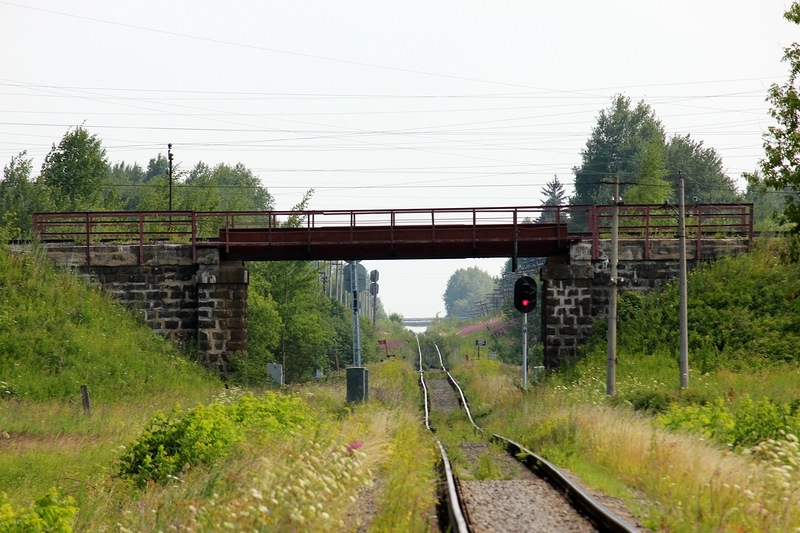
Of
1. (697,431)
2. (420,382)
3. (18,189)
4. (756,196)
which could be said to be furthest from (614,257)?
(756,196)

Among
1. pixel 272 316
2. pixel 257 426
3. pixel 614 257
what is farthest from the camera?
pixel 272 316

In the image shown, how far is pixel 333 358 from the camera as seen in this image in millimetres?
69312

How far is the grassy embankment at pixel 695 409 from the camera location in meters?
10.6

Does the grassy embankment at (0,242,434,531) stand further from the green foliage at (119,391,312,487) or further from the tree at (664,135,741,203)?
the tree at (664,135,741,203)

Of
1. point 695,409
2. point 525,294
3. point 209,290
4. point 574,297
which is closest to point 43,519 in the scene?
point 695,409

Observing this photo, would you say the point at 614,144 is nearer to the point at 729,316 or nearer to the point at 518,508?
the point at 729,316

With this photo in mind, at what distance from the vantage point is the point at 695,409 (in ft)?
64.4

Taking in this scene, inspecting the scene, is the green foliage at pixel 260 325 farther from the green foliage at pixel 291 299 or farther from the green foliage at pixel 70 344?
the green foliage at pixel 70 344

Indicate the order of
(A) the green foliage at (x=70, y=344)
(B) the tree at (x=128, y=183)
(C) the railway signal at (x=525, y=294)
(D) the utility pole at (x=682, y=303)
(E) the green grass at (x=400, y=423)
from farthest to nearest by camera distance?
1. (B) the tree at (x=128, y=183)
2. (A) the green foliage at (x=70, y=344)
3. (C) the railway signal at (x=525, y=294)
4. (D) the utility pole at (x=682, y=303)
5. (E) the green grass at (x=400, y=423)

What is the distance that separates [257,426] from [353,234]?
1663 centimetres

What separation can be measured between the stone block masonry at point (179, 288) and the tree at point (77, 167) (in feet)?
131

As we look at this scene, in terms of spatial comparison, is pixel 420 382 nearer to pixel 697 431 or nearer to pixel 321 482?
pixel 697 431

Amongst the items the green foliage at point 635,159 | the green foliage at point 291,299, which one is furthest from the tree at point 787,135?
the green foliage at point 635,159

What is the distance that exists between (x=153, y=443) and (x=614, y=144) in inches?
3639
